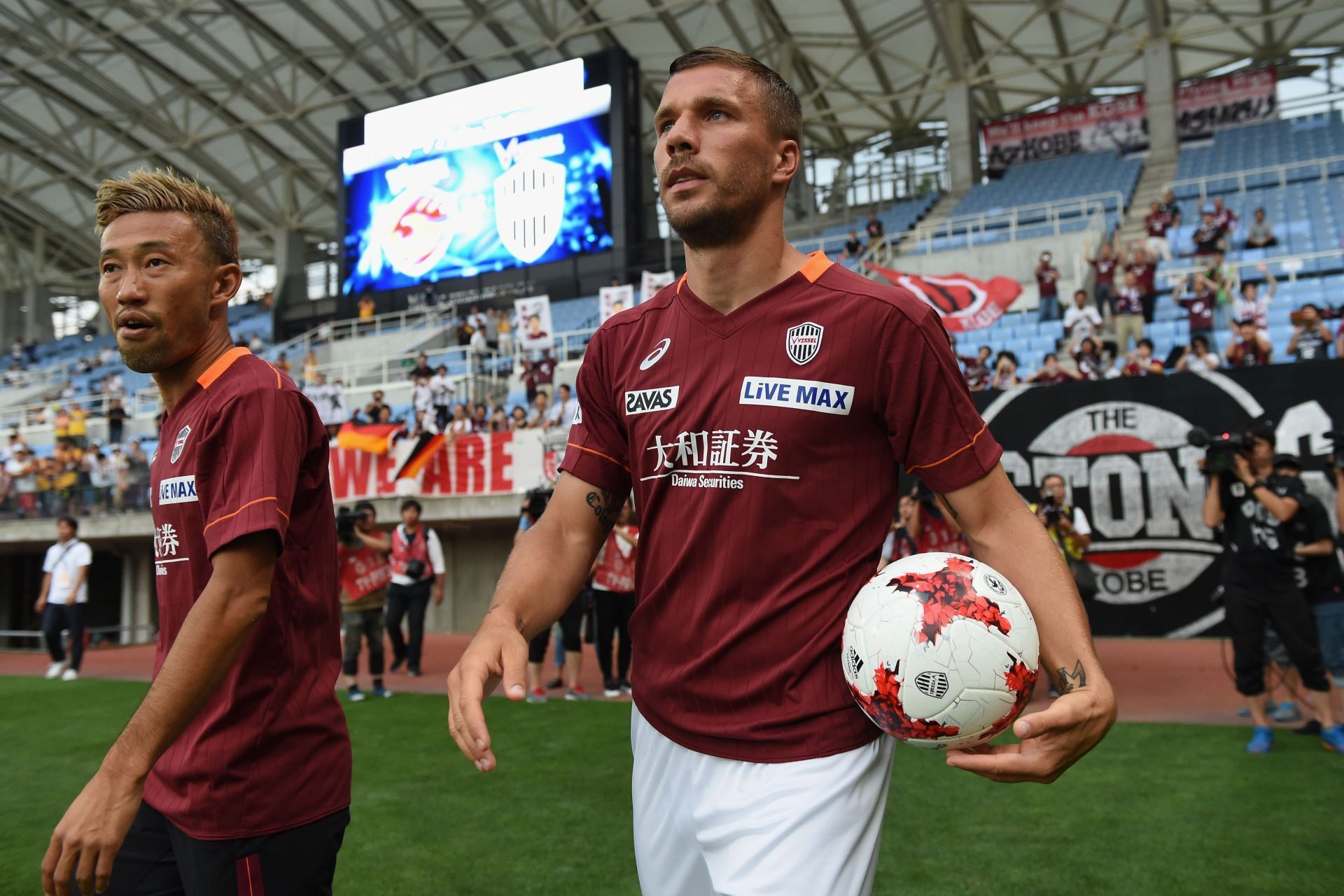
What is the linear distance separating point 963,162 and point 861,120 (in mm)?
7279

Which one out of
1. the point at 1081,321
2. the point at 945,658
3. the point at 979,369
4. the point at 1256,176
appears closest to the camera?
the point at 945,658

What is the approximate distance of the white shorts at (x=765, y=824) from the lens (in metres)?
1.97

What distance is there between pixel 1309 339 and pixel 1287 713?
20.4ft

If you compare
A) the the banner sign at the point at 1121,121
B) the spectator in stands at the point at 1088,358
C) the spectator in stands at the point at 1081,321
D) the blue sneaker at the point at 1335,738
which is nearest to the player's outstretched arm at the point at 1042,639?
the blue sneaker at the point at 1335,738

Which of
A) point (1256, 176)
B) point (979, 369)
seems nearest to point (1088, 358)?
point (979, 369)

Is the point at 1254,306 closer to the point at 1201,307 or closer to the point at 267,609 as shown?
the point at 1201,307

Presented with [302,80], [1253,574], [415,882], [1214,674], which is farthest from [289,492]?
[302,80]

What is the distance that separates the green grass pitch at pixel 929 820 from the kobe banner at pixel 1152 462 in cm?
431

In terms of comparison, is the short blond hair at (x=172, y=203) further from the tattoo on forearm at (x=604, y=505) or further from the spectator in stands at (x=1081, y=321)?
the spectator in stands at (x=1081, y=321)

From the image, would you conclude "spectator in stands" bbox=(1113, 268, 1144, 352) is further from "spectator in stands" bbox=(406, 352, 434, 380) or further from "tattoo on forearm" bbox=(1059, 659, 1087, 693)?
"tattoo on forearm" bbox=(1059, 659, 1087, 693)

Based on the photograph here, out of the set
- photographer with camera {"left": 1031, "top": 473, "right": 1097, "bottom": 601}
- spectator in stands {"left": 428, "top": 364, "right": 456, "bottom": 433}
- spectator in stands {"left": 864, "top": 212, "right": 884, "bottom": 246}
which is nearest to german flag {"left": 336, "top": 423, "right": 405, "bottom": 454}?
spectator in stands {"left": 428, "top": 364, "right": 456, "bottom": 433}

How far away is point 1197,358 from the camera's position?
43.1 ft

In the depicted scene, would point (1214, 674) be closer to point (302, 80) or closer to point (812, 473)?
point (812, 473)

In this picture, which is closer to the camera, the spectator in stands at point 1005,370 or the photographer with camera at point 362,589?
the photographer with camera at point 362,589
